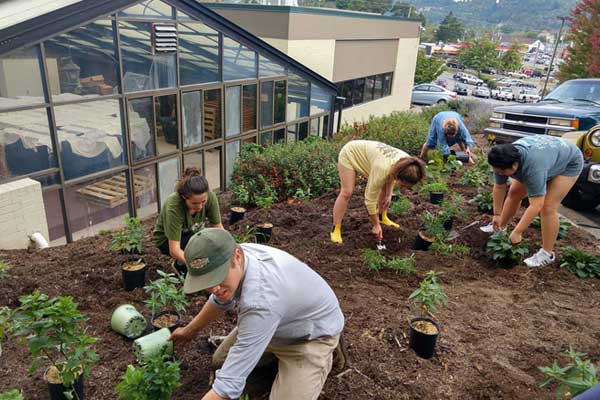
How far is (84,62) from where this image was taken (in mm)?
6051

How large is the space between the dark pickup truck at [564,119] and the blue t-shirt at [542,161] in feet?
7.97

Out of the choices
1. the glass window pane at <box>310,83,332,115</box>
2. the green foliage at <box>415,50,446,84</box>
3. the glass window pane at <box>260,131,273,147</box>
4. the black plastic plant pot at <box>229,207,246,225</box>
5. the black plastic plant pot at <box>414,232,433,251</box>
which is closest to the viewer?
the black plastic plant pot at <box>414,232,433,251</box>

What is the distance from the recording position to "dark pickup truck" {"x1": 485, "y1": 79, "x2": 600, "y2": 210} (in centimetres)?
754

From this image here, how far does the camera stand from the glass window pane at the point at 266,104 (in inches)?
374

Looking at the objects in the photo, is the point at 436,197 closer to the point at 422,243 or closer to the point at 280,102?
the point at 422,243

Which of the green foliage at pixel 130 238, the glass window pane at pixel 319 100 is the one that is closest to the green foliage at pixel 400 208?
the green foliage at pixel 130 238

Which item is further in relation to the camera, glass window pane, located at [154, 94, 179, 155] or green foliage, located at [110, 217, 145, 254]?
glass window pane, located at [154, 94, 179, 155]

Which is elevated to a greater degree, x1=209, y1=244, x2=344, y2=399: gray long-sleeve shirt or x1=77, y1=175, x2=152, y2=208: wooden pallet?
x1=209, y1=244, x2=344, y2=399: gray long-sleeve shirt

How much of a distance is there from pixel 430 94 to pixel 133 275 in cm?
2577

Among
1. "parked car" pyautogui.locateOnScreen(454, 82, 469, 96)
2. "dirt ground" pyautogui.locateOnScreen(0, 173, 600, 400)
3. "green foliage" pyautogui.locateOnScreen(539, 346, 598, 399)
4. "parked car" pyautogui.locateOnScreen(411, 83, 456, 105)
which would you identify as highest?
"green foliage" pyautogui.locateOnScreen(539, 346, 598, 399)

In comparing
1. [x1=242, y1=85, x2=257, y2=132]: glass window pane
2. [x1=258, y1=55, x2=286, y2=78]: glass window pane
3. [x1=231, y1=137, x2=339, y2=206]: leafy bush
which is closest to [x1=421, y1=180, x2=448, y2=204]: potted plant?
[x1=231, y1=137, x2=339, y2=206]: leafy bush

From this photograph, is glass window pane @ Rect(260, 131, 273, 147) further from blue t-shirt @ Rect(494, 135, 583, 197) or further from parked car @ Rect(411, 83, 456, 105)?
parked car @ Rect(411, 83, 456, 105)

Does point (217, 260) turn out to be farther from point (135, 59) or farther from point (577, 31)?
point (577, 31)

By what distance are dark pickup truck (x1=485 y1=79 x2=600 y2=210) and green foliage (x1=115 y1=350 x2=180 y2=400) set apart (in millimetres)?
6650
